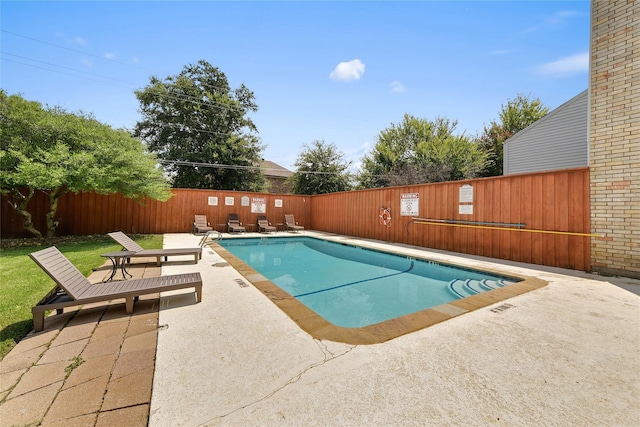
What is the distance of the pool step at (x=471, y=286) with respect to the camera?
4.47 metres

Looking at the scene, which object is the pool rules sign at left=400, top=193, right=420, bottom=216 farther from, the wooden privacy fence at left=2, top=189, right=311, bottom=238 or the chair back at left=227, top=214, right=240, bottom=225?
the chair back at left=227, top=214, right=240, bottom=225

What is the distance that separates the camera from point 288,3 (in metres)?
8.13

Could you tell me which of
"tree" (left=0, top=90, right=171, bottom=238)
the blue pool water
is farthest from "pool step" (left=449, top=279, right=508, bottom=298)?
"tree" (left=0, top=90, right=171, bottom=238)

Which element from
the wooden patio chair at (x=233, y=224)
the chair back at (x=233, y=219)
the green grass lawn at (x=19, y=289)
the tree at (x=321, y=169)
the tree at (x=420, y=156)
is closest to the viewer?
the green grass lawn at (x=19, y=289)

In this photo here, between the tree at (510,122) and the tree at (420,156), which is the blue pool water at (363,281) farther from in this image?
the tree at (510,122)

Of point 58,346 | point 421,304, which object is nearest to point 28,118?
point 58,346

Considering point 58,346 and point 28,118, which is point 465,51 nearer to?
point 58,346

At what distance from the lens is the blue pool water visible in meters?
3.96

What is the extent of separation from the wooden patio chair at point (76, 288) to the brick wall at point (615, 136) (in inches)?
277

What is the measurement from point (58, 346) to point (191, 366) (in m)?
1.27

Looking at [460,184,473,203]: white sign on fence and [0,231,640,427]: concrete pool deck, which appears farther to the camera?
[460,184,473,203]: white sign on fence

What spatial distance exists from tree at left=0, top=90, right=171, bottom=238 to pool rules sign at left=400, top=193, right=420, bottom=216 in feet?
28.2

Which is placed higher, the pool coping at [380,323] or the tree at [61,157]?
the tree at [61,157]

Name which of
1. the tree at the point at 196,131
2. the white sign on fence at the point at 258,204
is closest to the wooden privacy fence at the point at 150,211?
the white sign on fence at the point at 258,204
